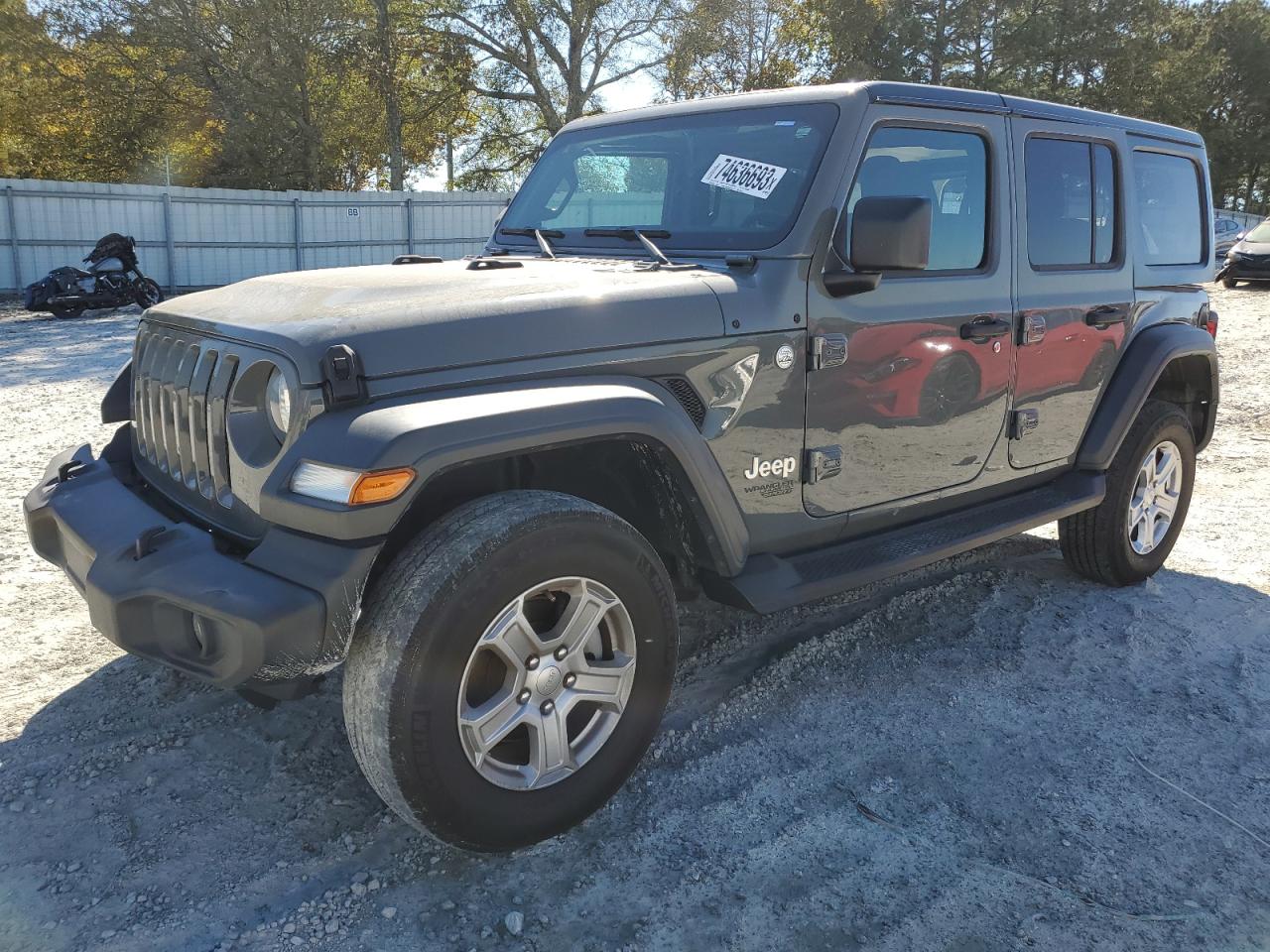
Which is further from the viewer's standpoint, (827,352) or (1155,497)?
(1155,497)

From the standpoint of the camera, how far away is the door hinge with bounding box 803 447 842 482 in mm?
3188

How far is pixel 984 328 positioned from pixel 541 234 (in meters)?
1.72

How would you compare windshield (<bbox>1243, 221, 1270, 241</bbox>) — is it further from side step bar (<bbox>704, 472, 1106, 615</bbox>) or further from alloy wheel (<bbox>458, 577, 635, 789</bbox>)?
alloy wheel (<bbox>458, 577, 635, 789</bbox>)

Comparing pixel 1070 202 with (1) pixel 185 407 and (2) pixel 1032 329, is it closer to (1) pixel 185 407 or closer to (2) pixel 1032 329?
(2) pixel 1032 329

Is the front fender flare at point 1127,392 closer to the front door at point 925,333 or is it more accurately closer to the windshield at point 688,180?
the front door at point 925,333

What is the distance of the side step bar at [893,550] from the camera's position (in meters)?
3.06

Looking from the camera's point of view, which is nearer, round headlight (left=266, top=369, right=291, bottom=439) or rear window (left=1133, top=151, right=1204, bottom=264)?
round headlight (left=266, top=369, right=291, bottom=439)

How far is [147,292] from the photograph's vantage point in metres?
16.0

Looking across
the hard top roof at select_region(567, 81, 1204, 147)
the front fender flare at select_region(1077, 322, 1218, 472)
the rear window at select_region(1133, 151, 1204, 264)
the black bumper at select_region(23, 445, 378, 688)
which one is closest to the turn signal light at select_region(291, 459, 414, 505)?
the black bumper at select_region(23, 445, 378, 688)

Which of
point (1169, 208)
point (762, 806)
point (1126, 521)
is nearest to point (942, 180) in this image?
point (1169, 208)

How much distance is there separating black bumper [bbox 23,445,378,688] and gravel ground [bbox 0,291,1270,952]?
1.96 feet

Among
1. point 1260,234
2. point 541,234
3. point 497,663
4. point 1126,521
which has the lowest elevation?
point 1126,521

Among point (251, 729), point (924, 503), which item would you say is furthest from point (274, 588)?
point (924, 503)

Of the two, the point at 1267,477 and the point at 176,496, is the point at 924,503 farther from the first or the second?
the point at 1267,477
